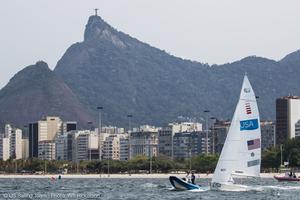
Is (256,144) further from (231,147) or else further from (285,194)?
(285,194)

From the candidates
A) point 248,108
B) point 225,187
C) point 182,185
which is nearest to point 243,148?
point 248,108

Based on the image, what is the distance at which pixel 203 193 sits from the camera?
260 feet

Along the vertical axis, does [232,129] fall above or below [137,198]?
above

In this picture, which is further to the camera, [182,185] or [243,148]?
[182,185]

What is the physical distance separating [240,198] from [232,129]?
6207 mm

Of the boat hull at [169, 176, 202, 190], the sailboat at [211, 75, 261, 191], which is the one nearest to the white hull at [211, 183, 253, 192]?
the sailboat at [211, 75, 261, 191]

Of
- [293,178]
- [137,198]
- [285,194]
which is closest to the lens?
[137,198]

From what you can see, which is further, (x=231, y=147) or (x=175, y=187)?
(x=175, y=187)

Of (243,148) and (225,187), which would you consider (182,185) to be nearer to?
(225,187)

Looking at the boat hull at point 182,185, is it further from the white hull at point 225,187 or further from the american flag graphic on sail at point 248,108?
the american flag graphic on sail at point 248,108

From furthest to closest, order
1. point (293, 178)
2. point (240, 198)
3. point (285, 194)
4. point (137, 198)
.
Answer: point (293, 178) < point (285, 194) < point (137, 198) < point (240, 198)

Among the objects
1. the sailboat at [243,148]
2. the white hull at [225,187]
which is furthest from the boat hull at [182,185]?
the sailboat at [243,148]

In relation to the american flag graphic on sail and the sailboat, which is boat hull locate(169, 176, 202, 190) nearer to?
the sailboat

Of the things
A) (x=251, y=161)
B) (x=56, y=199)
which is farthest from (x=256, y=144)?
(x=56, y=199)
